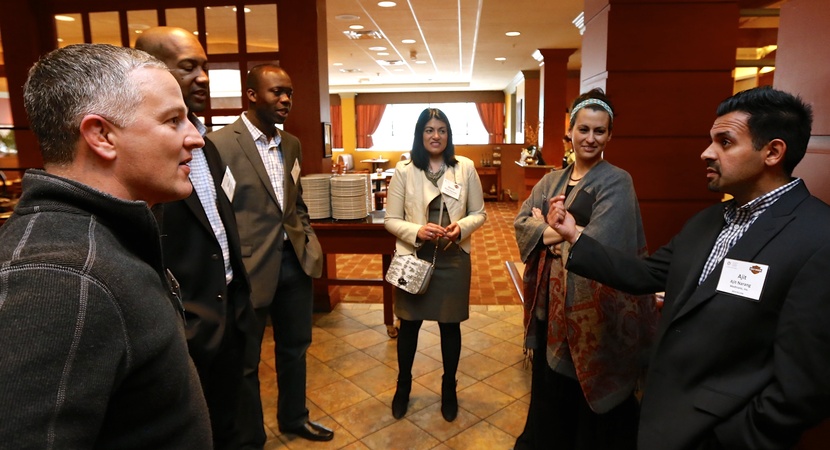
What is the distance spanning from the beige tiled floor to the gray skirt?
566 millimetres

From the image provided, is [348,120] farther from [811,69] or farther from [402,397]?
[811,69]

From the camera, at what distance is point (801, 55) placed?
59.7 inches

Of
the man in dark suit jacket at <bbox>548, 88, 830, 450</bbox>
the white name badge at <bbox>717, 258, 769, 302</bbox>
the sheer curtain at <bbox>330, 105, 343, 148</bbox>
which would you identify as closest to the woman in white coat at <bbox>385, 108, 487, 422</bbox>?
the man in dark suit jacket at <bbox>548, 88, 830, 450</bbox>

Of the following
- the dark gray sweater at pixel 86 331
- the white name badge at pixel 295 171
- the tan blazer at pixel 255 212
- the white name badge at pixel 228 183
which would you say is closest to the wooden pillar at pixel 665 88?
the white name badge at pixel 295 171

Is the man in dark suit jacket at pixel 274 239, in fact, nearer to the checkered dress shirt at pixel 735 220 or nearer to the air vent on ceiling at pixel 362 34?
the checkered dress shirt at pixel 735 220

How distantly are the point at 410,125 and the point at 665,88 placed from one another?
1405 cm

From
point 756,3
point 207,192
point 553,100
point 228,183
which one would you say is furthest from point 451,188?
Result: point 553,100

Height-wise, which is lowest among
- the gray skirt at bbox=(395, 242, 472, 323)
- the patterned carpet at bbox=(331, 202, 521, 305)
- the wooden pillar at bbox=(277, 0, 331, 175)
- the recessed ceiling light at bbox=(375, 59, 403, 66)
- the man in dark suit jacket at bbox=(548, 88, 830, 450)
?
the patterned carpet at bbox=(331, 202, 521, 305)

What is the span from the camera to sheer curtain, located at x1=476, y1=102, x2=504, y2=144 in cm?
1590

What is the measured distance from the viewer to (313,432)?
2404mm

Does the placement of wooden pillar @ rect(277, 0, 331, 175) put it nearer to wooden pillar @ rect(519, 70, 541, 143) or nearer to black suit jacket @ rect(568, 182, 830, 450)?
black suit jacket @ rect(568, 182, 830, 450)

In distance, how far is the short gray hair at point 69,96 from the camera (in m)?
0.73

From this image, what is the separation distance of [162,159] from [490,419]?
2225 millimetres

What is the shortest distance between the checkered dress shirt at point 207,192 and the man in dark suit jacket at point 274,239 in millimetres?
348
